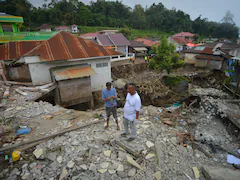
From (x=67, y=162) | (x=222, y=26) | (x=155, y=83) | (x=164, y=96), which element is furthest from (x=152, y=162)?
(x=222, y=26)

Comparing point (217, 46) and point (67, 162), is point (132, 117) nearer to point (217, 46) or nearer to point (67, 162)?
point (67, 162)

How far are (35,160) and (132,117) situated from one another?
2.77 m

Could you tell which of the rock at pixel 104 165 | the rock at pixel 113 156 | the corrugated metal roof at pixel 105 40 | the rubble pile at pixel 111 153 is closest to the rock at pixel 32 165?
the rubble pile at pixel 111 153

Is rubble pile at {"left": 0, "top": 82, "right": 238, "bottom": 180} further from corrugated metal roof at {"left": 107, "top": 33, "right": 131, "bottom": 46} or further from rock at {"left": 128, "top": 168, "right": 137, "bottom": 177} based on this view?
corrugated metal roof at {"left": 107, "top": 33, "right": 131, "bottom": 46}

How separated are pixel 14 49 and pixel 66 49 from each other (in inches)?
195

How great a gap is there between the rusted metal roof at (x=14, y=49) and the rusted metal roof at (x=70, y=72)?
4479 millimetres

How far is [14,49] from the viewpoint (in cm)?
1138

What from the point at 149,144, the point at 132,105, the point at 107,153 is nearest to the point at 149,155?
the point at 149,144

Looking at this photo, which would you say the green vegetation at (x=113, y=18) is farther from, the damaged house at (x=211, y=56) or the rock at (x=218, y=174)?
the rock at (x=218, y=174)

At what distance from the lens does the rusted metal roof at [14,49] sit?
10.8m

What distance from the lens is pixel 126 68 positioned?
19.1 metres

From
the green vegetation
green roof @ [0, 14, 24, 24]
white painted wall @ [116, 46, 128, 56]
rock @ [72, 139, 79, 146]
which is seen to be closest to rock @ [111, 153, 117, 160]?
rock @ [72, 139, 79, 146]

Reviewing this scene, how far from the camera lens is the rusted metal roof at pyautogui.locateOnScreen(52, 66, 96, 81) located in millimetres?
8586

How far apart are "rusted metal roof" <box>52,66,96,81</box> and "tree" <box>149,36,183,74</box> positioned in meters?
9.75
